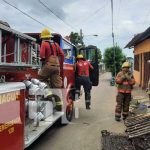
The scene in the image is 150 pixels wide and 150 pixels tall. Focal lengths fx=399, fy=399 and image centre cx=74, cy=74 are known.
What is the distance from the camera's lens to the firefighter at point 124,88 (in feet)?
38.5

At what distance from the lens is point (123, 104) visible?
12.0 meters

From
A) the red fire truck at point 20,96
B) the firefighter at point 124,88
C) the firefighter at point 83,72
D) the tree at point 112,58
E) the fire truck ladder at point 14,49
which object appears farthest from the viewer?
the tree at point 112,58

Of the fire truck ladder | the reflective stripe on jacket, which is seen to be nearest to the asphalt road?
the reflective stripe on jacket

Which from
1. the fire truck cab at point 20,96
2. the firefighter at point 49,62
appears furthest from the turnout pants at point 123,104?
the fire truck cab at point 20,96

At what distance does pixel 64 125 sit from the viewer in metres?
11.0

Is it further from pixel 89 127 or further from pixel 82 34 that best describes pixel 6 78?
pixel 82 34

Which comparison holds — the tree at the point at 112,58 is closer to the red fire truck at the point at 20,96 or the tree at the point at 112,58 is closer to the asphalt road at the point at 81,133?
the asphalt road at the point at 81,133

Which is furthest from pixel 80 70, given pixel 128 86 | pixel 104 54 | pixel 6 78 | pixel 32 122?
pixel 104 54

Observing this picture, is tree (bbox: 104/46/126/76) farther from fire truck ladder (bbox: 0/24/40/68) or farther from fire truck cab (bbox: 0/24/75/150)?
fire truck ladder (bbox: 0/24/40/68)

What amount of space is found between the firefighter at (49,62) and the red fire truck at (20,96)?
0.32 meters

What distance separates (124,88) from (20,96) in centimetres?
598

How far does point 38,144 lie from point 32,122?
1306 millimetres

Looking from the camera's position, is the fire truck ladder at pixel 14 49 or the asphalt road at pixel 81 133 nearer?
the fire truck ladder at pixel 14 49

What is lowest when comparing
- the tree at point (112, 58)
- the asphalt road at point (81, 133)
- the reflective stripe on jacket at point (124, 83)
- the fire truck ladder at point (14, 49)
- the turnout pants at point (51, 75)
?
the asphalt road at point (81, 133)
